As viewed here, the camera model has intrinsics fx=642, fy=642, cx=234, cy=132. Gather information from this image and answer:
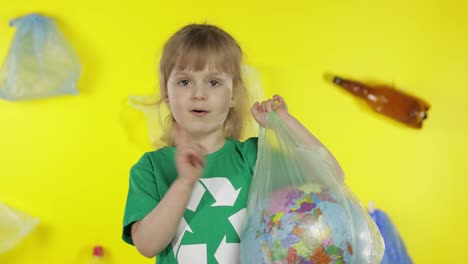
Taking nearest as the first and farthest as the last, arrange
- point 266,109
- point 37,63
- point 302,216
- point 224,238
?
point 302,216
point 224,238
point 266,109
point 37,63

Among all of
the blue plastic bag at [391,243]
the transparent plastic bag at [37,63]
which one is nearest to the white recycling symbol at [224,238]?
the blue plastic bag at [391,243]

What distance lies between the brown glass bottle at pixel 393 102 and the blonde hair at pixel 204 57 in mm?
1183

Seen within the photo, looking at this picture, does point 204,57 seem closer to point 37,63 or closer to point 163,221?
point 163,221

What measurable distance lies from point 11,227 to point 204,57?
143 cm

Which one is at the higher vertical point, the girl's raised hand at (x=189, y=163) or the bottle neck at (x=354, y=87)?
the girl's raised hand at (x=189, y=163)

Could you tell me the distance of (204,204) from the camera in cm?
109

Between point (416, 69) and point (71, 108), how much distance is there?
1.27 metres

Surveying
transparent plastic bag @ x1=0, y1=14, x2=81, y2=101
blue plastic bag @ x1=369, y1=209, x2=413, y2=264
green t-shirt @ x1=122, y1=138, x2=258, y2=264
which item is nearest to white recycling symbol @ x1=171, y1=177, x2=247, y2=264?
green t-shirt @ x1=122, y1=138, x2=258, y2=264

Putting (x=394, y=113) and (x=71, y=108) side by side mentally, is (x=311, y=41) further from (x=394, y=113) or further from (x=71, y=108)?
(x=71, y=108)

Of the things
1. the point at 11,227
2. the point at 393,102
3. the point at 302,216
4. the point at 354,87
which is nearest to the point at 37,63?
the point at 11,227

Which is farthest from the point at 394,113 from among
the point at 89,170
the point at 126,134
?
the point at 89,170

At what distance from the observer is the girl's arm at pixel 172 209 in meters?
1.00

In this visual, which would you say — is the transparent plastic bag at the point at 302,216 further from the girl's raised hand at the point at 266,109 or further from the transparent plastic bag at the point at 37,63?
the transparent plastic bag at the point at 37,63

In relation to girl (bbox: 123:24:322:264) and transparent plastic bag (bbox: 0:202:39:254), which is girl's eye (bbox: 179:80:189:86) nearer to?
girl (bbox: 123:24:322:264)
